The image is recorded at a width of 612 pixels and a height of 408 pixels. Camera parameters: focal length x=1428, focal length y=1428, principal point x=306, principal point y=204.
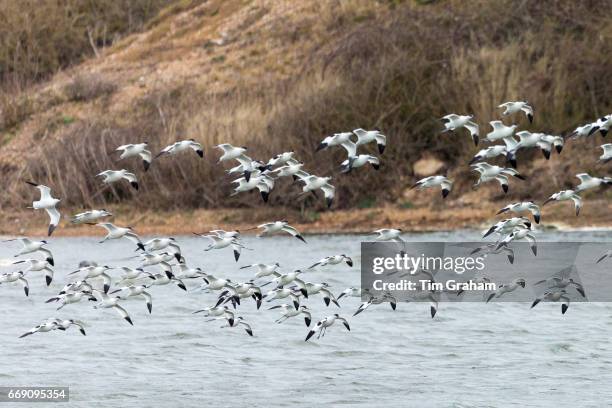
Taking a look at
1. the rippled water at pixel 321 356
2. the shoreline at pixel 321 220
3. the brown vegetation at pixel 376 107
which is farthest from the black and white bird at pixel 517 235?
the brown vegetation at pixel 376 107

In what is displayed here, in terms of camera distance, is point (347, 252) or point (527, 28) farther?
point (527, 28)

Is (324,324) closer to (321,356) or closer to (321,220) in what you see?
(321,356)

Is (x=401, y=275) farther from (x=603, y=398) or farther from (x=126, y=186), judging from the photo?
(x=126, y=186)

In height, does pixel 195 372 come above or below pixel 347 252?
below

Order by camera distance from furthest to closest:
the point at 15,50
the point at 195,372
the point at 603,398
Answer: the point at 15,50
the point at 195,372
the point at 603,398

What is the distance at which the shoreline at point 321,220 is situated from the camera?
33.6 meters

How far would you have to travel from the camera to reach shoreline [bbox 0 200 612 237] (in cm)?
3356

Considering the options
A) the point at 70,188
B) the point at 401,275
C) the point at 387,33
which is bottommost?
the point at 401,275

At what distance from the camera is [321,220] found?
35.4 metres

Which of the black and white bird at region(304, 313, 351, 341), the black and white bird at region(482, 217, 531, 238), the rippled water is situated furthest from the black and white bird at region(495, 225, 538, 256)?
the black and white bird at region(304, 313, 351, 341)

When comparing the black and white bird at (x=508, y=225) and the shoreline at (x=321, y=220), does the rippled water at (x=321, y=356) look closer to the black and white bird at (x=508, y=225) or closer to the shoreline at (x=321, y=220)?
the black and white bird at (x=508, y=225)

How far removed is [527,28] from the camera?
128 feet

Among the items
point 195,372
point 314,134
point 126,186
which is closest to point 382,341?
point 195,372

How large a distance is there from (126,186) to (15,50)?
15.3m
